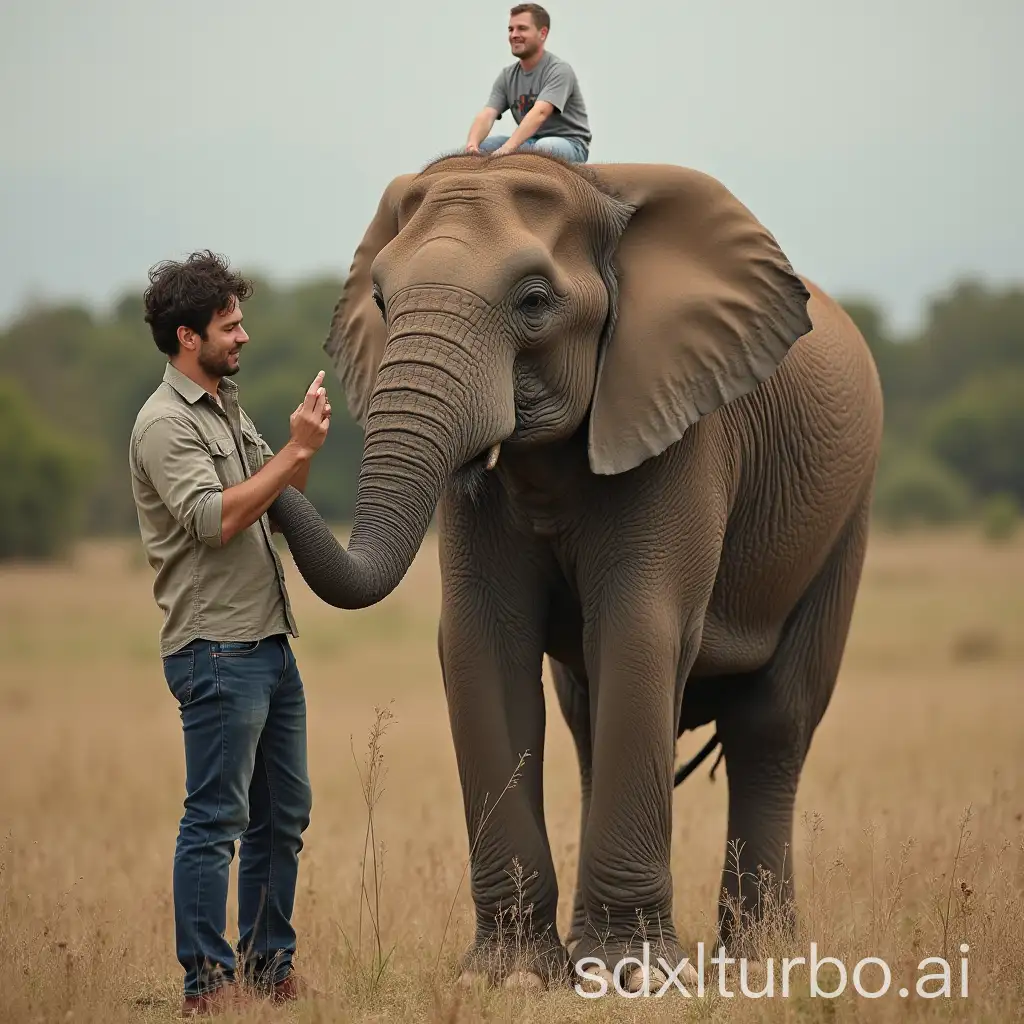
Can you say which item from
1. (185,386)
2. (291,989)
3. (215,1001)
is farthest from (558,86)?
(215,1001)

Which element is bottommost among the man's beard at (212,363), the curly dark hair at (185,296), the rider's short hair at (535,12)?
the man's beard at (212,363)

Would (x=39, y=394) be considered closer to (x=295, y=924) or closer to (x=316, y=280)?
(x=316, y=280)

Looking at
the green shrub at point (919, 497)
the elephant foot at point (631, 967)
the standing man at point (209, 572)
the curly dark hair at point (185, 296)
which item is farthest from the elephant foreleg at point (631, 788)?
the green shrub at point (919, 497)

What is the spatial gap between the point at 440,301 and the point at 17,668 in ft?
72.0

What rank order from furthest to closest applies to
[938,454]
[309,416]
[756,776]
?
[938,454] < [756,776] < [309,416]

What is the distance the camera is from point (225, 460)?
665 cm

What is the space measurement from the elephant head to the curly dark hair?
636 millimetres

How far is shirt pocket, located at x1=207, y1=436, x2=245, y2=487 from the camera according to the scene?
259 inches

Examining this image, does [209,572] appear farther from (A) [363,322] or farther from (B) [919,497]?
(B) [919,497]

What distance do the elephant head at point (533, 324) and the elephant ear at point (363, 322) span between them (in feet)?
0.04

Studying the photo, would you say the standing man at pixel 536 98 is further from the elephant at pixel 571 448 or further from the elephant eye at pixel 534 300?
the elephant eye at pixel 534 300

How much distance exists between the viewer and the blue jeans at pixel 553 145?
8.20 m

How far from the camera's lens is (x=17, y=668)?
2756 centimetres

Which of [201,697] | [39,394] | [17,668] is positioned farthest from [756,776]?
[39,394]
